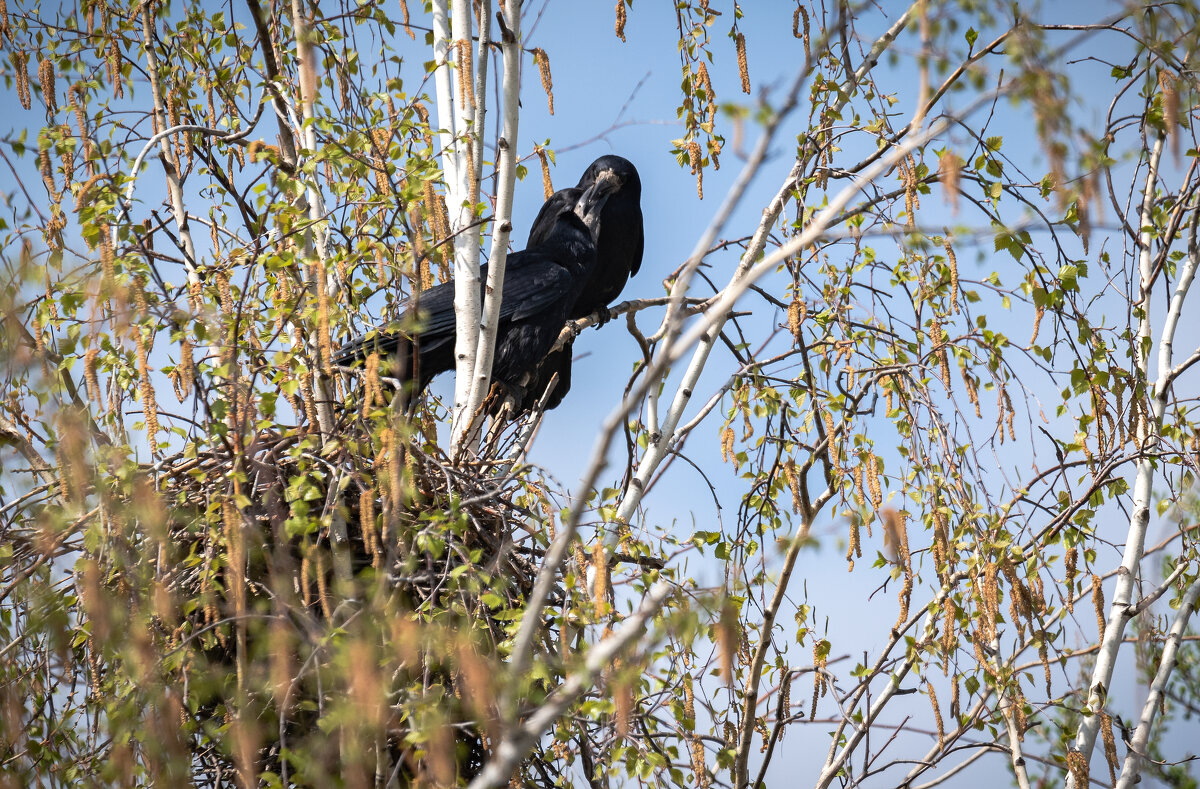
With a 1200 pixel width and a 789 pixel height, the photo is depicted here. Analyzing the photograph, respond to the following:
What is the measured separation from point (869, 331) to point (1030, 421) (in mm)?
713

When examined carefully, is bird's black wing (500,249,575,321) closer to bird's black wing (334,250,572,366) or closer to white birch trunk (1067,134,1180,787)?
bird's black wing (334,250,572,366)

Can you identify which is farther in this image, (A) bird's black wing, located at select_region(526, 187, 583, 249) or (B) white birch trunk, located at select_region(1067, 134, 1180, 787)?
(A) bird's black wing, located at select_region(526, 187, 583, 249)

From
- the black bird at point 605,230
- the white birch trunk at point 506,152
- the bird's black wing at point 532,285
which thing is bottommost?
the white birch trunk at point 506,152

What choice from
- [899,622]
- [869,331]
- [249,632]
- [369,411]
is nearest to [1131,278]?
[869,331]

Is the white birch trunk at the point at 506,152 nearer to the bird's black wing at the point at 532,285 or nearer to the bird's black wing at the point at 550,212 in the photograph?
the bird's black wing at the point at 532,285

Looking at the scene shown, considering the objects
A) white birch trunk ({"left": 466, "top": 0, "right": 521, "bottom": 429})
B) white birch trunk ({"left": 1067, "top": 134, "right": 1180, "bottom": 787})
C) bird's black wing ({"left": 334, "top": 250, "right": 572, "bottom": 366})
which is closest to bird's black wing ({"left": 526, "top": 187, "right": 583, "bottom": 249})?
bird's black wing ({"left": 334, "top": 250, "right": 572, "bottom": 366})

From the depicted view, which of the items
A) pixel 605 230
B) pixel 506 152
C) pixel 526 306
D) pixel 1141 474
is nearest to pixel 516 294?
pixel 526 306

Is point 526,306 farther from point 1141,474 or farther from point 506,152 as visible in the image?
point 1141,474

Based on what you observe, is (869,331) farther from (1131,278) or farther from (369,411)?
(369,411)

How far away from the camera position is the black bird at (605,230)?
621 centimetres

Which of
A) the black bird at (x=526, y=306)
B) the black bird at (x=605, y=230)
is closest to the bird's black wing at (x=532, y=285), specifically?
the black bird at (x=526, y=306)

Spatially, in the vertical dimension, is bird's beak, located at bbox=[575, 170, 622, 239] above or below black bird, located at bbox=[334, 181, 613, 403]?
above

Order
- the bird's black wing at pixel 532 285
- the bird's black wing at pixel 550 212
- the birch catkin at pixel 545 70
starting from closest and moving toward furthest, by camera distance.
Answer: the birch catkin at pixel 545 70 < the bird's black wing at pixel 532 285 < the bird's black wing at pixel 550 212

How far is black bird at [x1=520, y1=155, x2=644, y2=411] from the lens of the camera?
6.21 meters
